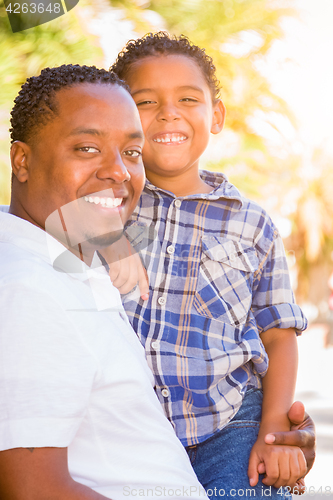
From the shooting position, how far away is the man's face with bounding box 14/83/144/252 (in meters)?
1.18

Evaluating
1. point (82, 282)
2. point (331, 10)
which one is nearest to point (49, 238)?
point (82, 282)

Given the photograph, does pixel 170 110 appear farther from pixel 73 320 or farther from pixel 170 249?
pixel 73 320

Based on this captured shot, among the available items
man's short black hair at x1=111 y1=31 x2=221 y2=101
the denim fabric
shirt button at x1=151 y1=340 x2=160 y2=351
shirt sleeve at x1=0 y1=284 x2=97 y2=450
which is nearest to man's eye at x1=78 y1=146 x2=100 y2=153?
shirt sleeve at x1=0 y1=284 x2=97 y2=450

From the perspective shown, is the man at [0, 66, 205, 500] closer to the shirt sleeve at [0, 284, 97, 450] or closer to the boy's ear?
the shirt sleeve at [0, 284, 97, 450]

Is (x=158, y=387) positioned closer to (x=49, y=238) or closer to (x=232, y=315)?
(x=232, y=315)

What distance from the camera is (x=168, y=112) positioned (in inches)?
71.7

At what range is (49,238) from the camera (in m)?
1.16

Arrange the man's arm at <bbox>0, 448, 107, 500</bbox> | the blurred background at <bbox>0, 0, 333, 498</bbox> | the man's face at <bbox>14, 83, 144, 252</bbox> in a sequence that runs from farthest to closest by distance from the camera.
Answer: the blurred background at <bbox>0, 0, 333, 498</bbox>
the man's face at <bbox>14, 83, 144, 252</bbox>
the man's arm at <bbox>0, 448, 107, 500</bbox>

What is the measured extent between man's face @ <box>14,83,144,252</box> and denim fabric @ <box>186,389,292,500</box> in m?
0.77

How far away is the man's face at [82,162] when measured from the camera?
3.88ft

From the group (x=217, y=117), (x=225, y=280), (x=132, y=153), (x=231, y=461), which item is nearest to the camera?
(x=132, y=153)

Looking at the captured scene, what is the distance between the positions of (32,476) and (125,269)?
2.77 ft

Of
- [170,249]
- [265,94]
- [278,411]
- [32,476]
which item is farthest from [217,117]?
[265,94]

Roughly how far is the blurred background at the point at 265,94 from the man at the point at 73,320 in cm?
310
